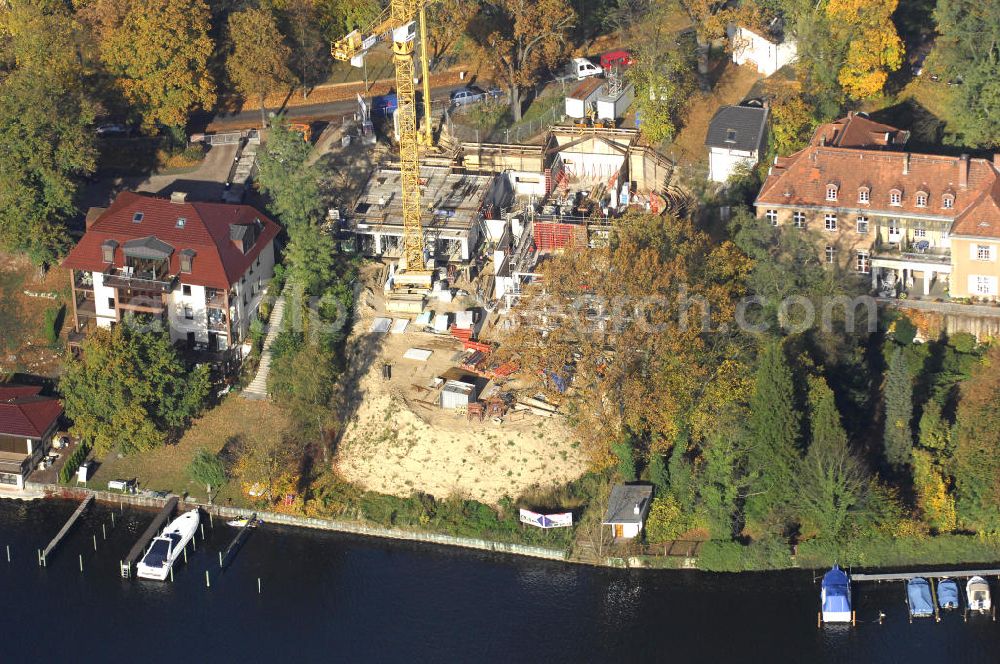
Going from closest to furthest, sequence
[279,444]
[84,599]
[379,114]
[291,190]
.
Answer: [84,599], [279,444], [291,190], [379,114]

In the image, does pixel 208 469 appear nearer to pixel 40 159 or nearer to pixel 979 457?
pixel 40 159

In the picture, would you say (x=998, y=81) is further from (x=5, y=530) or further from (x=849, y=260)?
(x=5, y=530)

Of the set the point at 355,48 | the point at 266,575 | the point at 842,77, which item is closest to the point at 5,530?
the point at 266,575

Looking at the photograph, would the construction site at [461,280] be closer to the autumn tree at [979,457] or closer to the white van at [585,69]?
the white van at [585,69]

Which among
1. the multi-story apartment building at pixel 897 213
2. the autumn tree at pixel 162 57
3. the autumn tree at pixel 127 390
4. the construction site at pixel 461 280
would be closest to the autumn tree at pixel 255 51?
the autumn tree at pixel 162 57

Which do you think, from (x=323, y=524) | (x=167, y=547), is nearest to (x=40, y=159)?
(x=167, y=547)

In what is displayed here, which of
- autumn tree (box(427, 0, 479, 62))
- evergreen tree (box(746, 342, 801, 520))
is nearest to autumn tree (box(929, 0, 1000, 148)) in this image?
evergreen tree (box(746, 342, 801, 520))

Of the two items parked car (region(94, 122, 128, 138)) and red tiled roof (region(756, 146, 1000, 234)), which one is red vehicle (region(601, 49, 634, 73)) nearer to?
red tiled roof (region(756, 146, 1000, 234))
